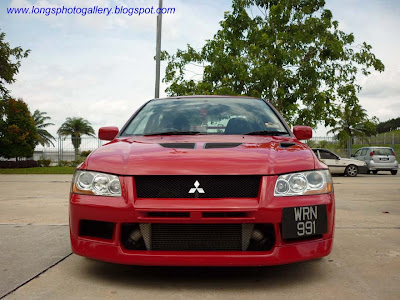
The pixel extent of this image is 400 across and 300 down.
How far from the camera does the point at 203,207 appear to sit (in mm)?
2982

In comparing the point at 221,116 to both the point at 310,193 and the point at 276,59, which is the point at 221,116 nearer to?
the point at 310,193

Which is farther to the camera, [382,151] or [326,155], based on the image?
[382,151]

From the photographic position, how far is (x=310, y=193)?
3.22 metres

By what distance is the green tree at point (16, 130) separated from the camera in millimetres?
30922

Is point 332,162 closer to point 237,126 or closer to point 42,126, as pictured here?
point 237,126


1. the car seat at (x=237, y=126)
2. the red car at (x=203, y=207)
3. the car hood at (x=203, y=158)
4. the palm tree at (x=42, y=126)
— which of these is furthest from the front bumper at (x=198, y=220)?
the palm tree at (x=42, y=126)

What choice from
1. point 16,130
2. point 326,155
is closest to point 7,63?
point 16,130

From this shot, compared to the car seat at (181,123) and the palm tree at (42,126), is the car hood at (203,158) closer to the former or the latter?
the car seat at (181,123)

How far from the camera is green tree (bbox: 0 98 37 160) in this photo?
101 ft

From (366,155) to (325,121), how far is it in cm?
329

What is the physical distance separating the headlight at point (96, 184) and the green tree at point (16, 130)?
29277mm

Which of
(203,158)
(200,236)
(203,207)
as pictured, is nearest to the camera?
(203,207)

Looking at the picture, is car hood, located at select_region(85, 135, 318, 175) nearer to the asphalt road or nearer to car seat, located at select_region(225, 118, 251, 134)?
car seat, located at select_region(225, 118, 251, 134)

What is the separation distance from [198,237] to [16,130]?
100.0 ft
